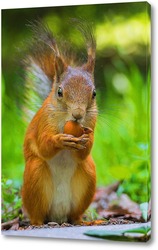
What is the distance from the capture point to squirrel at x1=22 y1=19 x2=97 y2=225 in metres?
3.41

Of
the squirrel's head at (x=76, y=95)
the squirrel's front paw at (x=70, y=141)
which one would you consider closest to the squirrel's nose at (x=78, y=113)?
the squirrel's head at (x=76, y=95)

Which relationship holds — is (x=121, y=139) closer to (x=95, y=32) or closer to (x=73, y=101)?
(x=73, y=101)

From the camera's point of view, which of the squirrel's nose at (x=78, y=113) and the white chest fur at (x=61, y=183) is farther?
the white chest fur at (x=61, y=183)

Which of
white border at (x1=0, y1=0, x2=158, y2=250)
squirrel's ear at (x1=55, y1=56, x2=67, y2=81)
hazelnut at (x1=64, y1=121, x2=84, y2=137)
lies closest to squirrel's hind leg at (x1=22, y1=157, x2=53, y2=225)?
white border at (x1=0, y1=0, x2=158, y2=250)

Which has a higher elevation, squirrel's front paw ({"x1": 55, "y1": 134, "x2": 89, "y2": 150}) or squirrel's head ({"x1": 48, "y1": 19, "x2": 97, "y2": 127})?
squirrel's head ({"x1": 48, "y1": 19, "x2": 97, "y2": 127})

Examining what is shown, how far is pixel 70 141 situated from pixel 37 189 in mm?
383

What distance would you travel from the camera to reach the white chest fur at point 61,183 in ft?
11.5

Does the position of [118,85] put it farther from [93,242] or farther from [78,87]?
[93,242]

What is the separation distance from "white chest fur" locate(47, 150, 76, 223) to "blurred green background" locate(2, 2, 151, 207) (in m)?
0.16

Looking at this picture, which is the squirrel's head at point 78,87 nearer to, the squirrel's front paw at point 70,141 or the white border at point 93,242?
the squirrel's front paw at point 70,141

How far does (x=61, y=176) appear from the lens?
3523 mm

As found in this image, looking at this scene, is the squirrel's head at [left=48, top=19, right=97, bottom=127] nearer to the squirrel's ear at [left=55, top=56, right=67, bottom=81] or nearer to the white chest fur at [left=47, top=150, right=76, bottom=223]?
the squirrel's ear at [left=55, top=56, right=67, bottom=81]

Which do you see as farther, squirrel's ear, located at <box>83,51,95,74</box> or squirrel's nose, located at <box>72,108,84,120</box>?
squirrel's ear, located at <box>83,51,95,74</box>

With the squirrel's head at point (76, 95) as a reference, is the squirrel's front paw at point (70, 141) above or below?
below
